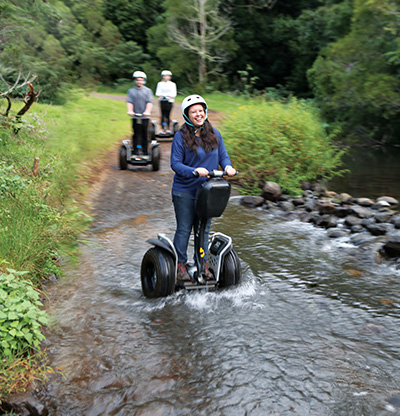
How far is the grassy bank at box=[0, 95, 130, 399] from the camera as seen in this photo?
11.4 feet

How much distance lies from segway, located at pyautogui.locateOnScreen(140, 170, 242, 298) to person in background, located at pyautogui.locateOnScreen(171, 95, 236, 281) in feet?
0.47

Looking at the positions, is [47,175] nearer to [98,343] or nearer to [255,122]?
[98,343]

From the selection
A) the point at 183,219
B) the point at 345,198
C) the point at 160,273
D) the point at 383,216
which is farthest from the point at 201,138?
the point at 345,198

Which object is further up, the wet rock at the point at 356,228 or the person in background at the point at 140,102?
the person in background at the point at 140,102

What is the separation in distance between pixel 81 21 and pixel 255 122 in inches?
1263

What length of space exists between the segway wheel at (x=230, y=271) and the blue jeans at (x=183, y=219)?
291 mm

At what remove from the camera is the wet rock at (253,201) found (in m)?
9.70

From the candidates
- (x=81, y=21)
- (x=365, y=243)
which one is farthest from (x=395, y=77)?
(x=81, y=21)

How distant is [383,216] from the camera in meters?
9.07

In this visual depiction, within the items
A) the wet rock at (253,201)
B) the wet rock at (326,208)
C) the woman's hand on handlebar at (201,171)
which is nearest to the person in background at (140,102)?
the wet rock at (253,201)

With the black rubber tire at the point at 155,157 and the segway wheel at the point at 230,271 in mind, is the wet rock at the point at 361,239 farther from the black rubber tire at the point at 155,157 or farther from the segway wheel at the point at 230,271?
the black rubber tire at the point at 155,157

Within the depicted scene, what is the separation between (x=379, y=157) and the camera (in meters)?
18.5

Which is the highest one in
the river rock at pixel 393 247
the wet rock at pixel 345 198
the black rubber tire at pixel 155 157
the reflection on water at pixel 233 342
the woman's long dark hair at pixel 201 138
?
the woman's long dark hair at pixel 201 138

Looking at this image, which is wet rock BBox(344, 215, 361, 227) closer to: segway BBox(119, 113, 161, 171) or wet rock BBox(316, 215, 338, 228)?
wet rock BBox(316, 215, 338, 228)
